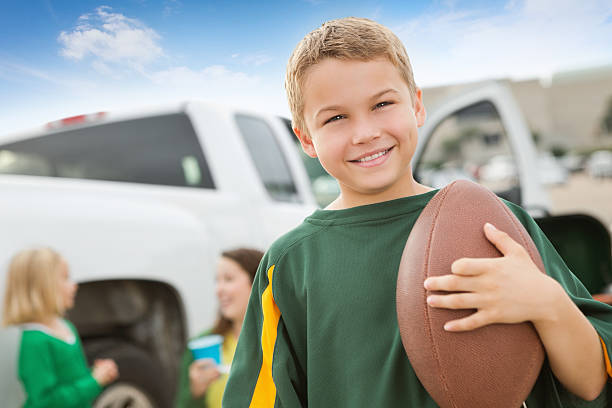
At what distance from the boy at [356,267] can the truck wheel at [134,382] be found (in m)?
1.58

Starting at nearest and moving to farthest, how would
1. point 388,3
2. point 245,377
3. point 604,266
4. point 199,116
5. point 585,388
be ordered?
point 585,388, point 245,377, point 388,3, point 604,266, point 199,116

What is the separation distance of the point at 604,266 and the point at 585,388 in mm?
1797

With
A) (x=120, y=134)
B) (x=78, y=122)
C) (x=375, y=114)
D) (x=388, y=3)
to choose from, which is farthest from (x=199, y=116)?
(x=375, y=114)

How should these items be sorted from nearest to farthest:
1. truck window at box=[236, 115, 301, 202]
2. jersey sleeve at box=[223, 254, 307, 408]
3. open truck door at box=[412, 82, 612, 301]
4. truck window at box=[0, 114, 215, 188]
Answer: jersey sleeve at box=[223, 254, 307, 408], truck window at box=[0, 114, 215, 188], truck window at box=[236, 115, 301, 202], open truck door at box=[412, 82, 612, 301]

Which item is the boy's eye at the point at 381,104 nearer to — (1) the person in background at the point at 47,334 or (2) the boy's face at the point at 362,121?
(2) the boy's face at the point at 362,121

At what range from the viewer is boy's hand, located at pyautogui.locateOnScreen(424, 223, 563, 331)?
0.87m

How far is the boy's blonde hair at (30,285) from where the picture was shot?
214 centimetres

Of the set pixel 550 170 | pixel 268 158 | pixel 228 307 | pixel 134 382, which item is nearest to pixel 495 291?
pixel 228 307

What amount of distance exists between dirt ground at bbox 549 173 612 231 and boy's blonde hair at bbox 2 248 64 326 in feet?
8.52

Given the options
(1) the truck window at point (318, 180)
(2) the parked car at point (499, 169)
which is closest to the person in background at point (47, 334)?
(1) the truck window at point (318, 180)

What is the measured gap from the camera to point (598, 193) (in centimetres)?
288

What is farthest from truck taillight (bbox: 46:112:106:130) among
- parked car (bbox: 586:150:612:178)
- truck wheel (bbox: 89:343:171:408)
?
parked car (bbox: 586:150:612:178)

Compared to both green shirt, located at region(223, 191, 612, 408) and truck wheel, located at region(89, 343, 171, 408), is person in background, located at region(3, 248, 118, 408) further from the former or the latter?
green shirt, located at region(223, 191, 612, 408)

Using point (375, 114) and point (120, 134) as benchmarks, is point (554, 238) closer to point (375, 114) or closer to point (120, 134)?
point (375, 114)
